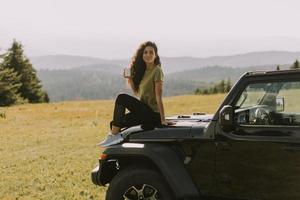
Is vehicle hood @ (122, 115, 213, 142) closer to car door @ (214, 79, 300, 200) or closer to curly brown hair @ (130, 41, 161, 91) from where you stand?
Result: car door @ (214, 79, 300, 200)

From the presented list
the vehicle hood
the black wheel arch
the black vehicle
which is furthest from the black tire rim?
the vehicle hood

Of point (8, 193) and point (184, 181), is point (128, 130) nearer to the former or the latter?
point (184, 181)

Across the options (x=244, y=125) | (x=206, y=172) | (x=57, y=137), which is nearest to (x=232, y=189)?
(x=206, y=172)

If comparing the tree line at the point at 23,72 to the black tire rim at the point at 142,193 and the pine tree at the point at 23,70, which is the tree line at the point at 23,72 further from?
the black tire rim at the point at 142,193

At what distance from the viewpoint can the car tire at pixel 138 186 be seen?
21.7 feet

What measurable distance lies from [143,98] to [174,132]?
1450 mm

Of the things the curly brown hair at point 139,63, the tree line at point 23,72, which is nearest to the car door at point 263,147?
the curly brown hair at point 139,63

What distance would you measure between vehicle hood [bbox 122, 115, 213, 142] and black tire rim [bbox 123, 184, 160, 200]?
0.62 meters

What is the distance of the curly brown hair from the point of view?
8172 mm

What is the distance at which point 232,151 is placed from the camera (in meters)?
6.05

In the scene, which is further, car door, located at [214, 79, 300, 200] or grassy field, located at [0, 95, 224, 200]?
grassy field, located at [0, 95, 224, 200]

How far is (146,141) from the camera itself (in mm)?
6824

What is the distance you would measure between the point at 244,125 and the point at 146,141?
1409mm

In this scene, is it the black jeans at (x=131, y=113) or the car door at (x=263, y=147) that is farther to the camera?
the black jeans at (x=131, y=113)
